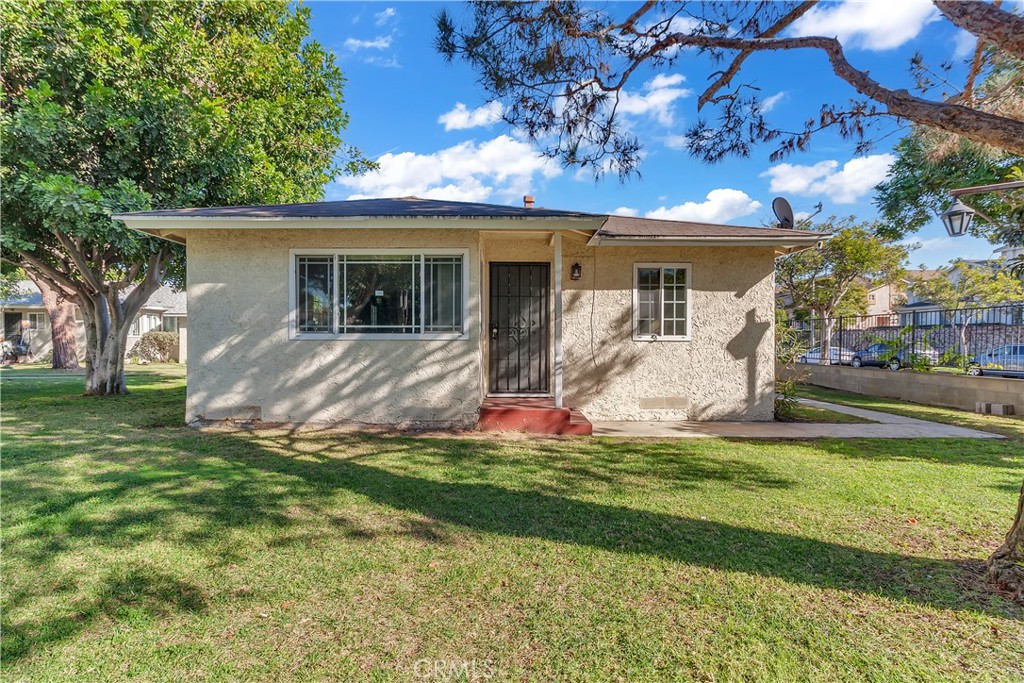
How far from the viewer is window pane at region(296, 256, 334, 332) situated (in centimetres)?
757

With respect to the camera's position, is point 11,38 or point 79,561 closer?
point 79,561

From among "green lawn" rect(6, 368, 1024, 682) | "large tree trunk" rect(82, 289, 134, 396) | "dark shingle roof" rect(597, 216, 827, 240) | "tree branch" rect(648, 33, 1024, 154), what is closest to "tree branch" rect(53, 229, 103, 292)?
"large tree trunk" rect(82, 289, 134, 396)

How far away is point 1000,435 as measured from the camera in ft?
24.2

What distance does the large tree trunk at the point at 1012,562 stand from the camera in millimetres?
2875

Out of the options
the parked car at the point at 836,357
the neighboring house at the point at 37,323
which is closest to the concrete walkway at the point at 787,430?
the parked car at the point at 836,357

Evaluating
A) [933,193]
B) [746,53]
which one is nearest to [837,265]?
[933,193]

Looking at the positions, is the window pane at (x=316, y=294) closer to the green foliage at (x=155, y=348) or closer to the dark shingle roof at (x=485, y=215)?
the dark shingle roof at (x=485, y=215)

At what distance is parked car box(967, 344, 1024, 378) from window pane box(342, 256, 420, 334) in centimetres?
1174

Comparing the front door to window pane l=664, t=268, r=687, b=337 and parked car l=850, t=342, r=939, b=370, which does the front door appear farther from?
parked car l=850, t=342, r=939, b=370

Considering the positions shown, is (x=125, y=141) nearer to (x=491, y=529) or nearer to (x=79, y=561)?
(x=79, y=561)

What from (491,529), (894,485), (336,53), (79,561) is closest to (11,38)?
(336,53)

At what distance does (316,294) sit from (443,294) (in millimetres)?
2045

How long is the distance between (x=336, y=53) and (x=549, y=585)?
14901 mm

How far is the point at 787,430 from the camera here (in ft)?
25.1
